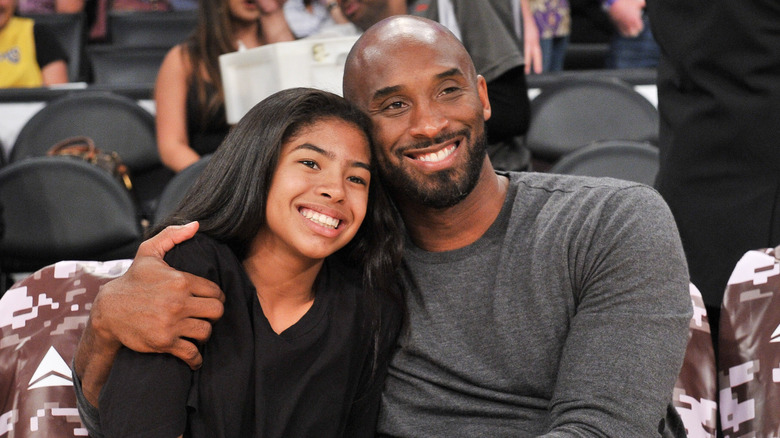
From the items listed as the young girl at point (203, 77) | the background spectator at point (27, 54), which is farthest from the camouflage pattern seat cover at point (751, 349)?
Result: the background spectator at point (27, 54)

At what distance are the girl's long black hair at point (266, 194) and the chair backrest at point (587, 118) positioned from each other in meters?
1.93

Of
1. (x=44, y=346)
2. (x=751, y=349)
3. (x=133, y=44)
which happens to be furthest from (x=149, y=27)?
(x=751, y=349)

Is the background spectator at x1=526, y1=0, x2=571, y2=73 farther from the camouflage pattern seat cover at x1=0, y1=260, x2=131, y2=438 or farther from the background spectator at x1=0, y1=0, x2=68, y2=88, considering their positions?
the camouflage pattern seat cover at x1=0, y1=260, x2=131, y2=438

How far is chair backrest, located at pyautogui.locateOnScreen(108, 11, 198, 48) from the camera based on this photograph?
201 inches

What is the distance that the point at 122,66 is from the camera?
4668mm

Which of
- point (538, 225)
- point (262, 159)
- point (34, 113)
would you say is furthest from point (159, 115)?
point (538, 225)

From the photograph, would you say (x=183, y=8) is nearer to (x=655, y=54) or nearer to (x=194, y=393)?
(x=655, y=54)

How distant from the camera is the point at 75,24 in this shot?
16.3 feet

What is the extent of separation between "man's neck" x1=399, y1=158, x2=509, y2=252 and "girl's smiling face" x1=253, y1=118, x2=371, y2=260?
164 mm

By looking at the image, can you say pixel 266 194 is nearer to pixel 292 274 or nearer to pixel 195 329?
pixel 292 274

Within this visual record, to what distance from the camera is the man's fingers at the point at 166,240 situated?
1631 mm

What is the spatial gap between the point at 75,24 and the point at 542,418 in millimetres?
4028

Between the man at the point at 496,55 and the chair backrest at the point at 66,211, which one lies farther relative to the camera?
the chair backrest at the point at 66,211

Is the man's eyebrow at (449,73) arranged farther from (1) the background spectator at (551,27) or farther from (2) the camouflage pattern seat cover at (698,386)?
(1) the background spectator at (551,27)
